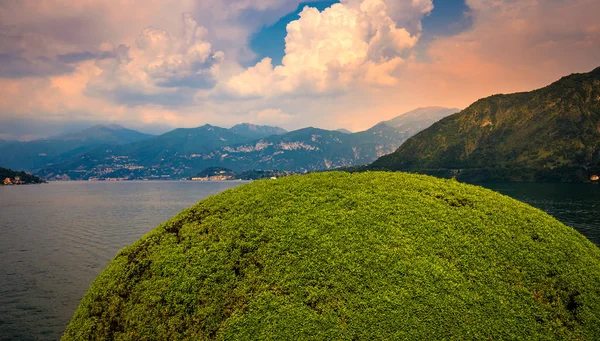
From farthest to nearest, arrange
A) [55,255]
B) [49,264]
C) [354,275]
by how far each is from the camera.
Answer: [55,255] < [49,264] < [354,275]

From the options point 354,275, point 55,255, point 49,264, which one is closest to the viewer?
point 354,275

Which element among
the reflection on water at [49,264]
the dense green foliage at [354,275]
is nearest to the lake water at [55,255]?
the reflection on water at [49,264]

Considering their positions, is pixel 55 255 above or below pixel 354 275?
below

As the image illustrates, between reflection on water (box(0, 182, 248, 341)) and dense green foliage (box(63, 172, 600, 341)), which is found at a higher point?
dense green foliage (box(63, 172, 600, 341))

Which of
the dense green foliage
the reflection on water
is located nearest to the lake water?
the reflection on water

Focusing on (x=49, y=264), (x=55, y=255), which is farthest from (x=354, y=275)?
(x=55, y=255)

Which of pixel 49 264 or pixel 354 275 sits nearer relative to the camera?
pixel 354 275

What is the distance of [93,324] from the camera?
10.3 meters

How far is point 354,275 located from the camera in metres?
9.95

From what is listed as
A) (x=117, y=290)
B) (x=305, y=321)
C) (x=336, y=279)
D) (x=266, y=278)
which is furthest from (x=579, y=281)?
(x=117, y=290)

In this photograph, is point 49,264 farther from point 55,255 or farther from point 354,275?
point 354,275

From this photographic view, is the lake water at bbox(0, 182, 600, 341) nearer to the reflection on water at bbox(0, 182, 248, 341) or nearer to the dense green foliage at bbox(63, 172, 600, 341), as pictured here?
the reflection on water at bbox(0, 182, 248, 341)

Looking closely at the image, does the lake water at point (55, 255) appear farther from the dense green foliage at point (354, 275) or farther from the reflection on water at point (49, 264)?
the dense green foliage at point (354, 275)

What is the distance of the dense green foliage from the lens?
30.5 feet
